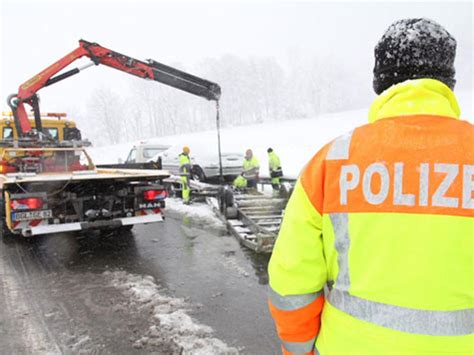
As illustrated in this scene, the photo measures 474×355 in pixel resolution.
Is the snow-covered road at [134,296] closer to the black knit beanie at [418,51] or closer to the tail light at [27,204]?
the tail light at [27,204]

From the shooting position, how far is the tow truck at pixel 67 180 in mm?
6000

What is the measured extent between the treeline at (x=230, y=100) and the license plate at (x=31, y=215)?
211 feet

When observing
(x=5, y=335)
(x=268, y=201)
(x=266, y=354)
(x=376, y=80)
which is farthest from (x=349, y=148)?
(x=268, y=201)

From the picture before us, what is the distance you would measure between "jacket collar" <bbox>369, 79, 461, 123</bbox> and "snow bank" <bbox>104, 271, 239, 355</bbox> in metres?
2.66

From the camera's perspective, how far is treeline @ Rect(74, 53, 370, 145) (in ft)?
232

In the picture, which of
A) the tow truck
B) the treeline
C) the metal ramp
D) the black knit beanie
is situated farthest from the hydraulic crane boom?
the treeline

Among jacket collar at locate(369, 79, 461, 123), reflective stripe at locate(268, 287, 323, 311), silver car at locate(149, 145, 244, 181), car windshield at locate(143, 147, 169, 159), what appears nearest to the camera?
jacket collar at locate(369, 79, 461, 123)

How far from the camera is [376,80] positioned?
1.54m

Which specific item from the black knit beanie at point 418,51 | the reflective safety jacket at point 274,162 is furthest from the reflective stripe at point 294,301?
the reflective safety jacket at point 274,162

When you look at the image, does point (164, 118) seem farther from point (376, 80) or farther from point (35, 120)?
point (376, 80)

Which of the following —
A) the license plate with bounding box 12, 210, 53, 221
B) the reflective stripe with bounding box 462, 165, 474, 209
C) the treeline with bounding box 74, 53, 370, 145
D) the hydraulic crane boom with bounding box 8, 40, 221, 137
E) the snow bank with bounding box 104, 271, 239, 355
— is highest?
the treeline with bounding box 74, 53, 370, 145

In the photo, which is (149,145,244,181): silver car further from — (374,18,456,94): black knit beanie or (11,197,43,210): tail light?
(374,18,456,94): black knit beanie

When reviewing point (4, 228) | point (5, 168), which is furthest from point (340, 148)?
point (5, 168)

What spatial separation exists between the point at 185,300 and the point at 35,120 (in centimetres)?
737
